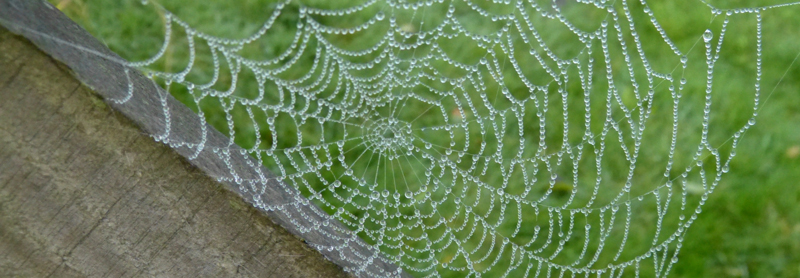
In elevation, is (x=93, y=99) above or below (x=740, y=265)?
below

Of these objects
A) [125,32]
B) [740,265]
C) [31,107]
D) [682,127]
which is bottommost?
[125,32]

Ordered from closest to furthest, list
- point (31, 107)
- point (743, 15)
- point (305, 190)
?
point (31, 107), point (305, 190), point (743, 15)

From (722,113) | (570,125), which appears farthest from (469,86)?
(722,113)

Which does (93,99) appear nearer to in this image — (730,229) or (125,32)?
(125,32)

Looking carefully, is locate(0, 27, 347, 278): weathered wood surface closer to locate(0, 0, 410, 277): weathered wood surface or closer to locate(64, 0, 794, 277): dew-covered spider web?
locate(0, 0, 410, 277): weathered wood surface

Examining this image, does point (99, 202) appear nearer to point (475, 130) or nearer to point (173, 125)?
point (173, 125)

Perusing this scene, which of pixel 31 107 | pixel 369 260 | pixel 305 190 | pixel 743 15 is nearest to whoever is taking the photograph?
pixel 31 107

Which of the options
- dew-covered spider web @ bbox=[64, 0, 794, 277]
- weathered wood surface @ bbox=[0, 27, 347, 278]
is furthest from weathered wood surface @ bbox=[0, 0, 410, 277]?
dew-covered spider web @ bbox=[64, 0, 794, 277]

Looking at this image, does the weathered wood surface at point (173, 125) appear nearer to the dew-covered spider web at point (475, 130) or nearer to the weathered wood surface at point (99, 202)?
the weathered wood surface at point (99, 202)

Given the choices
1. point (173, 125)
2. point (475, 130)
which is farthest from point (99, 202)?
point (475, 130)
